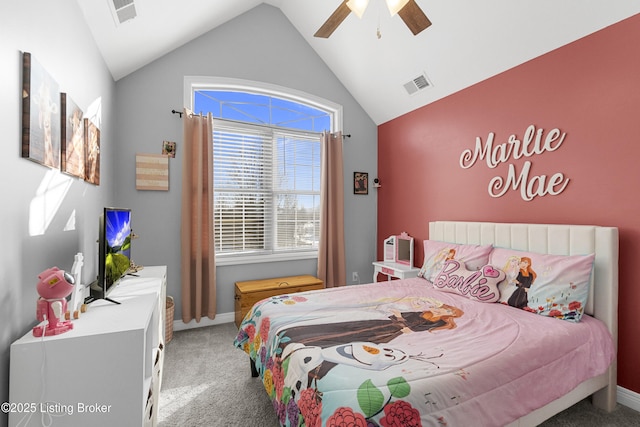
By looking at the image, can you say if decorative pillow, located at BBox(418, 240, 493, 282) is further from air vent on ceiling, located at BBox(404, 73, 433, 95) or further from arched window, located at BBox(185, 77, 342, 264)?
air vent on ceiling, located at BBox(404, 73, 433, 95)

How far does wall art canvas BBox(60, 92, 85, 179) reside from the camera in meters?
1.56

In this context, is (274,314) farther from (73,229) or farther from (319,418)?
(73,229)

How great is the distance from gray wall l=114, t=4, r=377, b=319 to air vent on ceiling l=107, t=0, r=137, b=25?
3.19 feet

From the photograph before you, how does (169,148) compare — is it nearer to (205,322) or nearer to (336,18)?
(205,322)

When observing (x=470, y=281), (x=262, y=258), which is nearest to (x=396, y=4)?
(x=470, y=281)

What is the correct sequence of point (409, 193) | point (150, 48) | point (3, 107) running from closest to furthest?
point (3, 107)
point (150, 48)
point (409, 193)

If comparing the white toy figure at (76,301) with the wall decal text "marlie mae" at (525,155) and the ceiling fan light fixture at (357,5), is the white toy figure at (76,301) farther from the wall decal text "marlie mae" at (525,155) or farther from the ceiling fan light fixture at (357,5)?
the wall decal text "marlie mae" at (525,155)

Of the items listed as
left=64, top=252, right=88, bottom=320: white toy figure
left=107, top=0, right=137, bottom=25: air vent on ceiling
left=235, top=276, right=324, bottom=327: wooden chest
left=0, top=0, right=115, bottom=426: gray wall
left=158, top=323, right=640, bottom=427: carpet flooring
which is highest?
left=107, top=0, right=137, bottom=25: air vent on ceiling

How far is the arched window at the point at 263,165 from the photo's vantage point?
343 centimetres

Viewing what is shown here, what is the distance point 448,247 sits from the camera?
2781mm

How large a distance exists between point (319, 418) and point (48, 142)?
1.73 meters

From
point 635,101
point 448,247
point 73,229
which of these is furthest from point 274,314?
point 635,101

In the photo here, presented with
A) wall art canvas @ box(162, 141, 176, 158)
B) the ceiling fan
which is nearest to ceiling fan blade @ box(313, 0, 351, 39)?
the ceiling fan

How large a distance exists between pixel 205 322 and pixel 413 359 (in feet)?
8.63
